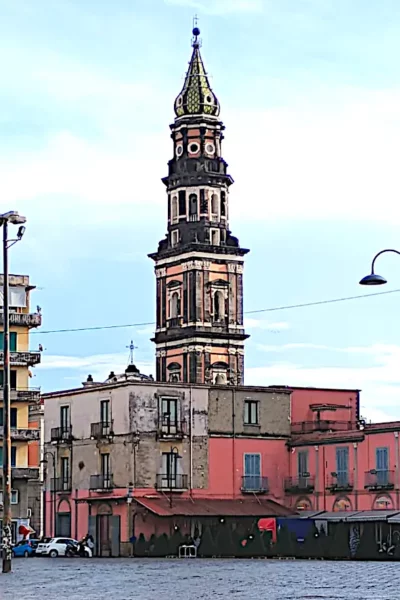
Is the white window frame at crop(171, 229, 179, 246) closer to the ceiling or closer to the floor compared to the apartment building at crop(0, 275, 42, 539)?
closer to the ceiling

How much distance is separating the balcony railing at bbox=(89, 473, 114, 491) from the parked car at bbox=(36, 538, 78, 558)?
5.09 meters

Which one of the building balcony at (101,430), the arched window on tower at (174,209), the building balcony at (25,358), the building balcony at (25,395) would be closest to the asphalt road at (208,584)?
the building balcony at (101,430)

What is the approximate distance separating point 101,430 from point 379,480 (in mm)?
16711

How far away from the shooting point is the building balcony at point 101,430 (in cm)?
8278

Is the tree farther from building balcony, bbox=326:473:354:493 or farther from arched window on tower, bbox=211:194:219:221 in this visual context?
arched window on tower, bbox=211:194:219:221

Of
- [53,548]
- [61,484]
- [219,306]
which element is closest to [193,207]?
[219,306]

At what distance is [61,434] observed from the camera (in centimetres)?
8712

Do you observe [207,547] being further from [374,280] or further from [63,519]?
[374,280]

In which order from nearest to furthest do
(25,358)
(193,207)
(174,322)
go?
(25,358)
(174,322)
(193,207)

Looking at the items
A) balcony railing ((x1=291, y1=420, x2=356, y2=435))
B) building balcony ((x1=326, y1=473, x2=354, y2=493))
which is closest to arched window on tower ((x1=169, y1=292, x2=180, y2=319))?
balcony railing ((x1=291, y1=420, x2=356, y2=435))

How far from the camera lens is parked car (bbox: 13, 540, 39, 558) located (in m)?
77.9

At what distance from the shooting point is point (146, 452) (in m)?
81.6

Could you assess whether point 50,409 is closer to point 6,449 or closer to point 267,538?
point 267,538

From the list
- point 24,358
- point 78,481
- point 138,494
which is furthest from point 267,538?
point 24,358
